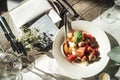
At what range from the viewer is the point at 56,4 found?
119 centimetres

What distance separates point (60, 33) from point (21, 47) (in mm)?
154

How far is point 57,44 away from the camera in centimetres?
112

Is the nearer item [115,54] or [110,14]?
[115,54]

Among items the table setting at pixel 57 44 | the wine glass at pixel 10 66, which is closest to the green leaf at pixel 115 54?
the table setting at pixel 57 44

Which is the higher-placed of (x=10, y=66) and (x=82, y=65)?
(x=10, y=66)

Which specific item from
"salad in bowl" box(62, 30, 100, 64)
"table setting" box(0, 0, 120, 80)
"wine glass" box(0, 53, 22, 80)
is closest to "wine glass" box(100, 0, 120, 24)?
"table setting" box(0, 0, 120, 80)

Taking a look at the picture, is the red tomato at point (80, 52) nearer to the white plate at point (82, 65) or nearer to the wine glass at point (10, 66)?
the white plate at point (82, 65)

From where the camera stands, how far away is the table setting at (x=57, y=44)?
3.59 feet

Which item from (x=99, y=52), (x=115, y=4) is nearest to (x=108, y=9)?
(x=115, y=4)

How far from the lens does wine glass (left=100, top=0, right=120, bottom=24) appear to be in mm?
1197

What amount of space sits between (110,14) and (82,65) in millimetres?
251

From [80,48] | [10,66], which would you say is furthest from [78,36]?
[10,66]

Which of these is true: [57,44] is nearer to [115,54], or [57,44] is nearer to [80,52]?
[80,52]

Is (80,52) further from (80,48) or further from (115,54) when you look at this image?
(115,54)
